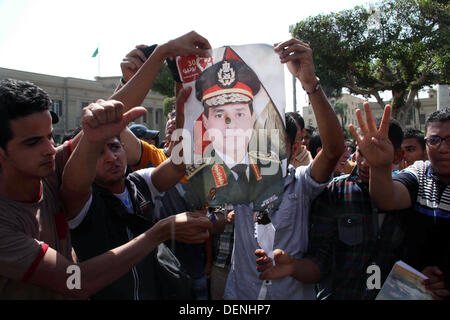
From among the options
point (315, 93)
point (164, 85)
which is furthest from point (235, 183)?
point (164, 85)

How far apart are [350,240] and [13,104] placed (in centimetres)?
172

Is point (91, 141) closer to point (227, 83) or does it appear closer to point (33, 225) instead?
point (33, 225)

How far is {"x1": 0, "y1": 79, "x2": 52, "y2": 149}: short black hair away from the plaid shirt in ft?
4.89

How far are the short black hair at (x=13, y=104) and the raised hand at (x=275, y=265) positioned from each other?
1181 millimetres

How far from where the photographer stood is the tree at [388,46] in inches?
572

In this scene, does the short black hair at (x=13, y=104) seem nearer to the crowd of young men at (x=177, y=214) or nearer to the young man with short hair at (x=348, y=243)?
the crowd of young men at (x=177, y=214)

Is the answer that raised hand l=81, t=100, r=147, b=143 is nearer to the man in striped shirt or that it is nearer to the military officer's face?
the military officer's face

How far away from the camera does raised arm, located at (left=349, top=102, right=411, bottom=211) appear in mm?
1700

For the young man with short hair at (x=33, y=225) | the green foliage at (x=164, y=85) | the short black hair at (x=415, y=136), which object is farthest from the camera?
the green foliage at (x=164, y=85)

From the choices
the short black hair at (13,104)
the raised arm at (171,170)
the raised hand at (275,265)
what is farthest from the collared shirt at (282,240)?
the short black hair at (13,104)

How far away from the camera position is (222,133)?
185 cm

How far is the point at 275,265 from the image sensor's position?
6.05ft

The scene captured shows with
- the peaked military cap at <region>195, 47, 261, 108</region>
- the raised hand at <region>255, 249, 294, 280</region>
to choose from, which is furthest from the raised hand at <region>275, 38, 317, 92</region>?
the raised hand at <region>255, 249, 294, 280</region>
